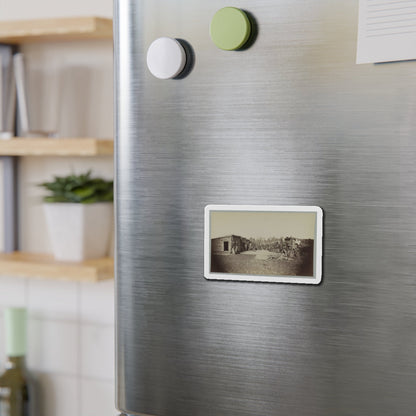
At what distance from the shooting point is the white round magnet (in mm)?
666

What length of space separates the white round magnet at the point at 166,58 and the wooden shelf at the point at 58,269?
66 centimetres

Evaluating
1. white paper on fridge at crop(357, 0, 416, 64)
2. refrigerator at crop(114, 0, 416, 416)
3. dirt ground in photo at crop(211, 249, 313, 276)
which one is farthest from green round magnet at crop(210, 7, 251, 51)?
dirt ground in photo at crop(211, 249, 313, 276)

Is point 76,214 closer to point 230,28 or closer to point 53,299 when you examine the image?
point 53,299

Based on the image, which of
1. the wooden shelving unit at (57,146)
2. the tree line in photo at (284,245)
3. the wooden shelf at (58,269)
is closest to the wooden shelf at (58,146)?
the wooden shelving unit at (57,146)

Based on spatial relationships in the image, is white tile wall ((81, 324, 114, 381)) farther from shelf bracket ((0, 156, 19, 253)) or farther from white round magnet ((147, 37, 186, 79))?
white round magnet ((147, 37, 186, 79))

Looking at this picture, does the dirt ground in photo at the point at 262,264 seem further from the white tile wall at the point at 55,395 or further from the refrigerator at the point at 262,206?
the white tile wall at the point at 55,395

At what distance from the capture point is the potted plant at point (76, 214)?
1322 millimetres

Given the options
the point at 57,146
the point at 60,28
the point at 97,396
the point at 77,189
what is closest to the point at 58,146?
the point at 57,146

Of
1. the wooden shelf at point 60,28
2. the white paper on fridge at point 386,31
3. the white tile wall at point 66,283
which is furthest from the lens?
the white tile wall at point 66,283

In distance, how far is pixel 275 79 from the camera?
25.4 inches

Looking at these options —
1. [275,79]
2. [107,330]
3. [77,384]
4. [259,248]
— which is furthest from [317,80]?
[77,384]

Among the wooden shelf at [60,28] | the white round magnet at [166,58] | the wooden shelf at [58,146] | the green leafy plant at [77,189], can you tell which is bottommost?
the green leafy plant at [77,189]

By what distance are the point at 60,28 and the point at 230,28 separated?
0.71 m

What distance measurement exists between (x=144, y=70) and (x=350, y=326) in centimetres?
35
